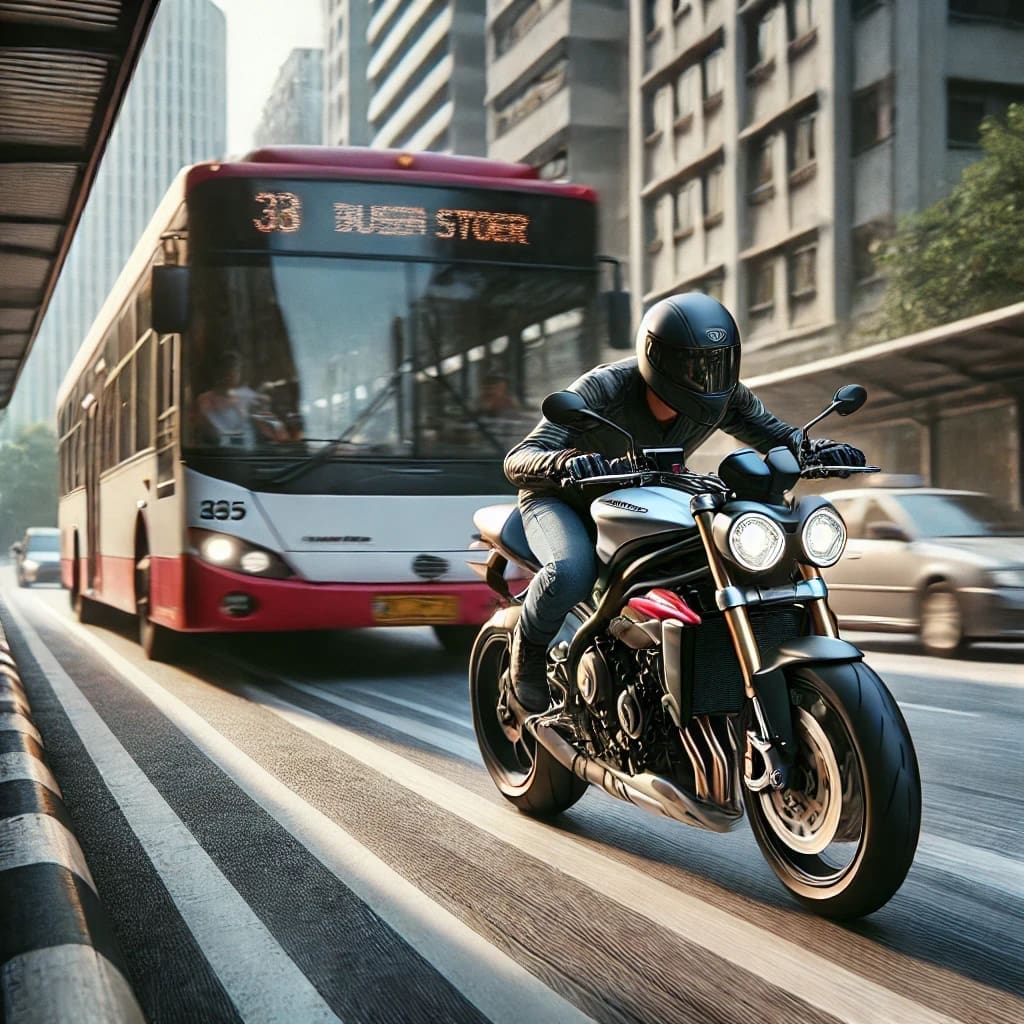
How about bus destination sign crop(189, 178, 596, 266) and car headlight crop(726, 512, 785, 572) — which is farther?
bus destination sign crop(189, 178, 596, 266)

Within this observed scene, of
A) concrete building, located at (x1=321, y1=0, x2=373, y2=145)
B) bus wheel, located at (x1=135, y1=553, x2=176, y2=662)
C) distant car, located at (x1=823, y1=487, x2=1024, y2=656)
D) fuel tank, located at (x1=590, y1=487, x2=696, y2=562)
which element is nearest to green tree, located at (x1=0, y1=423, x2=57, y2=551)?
concrete building, located at (x1=321, y1=0, x2=373, y2=145)

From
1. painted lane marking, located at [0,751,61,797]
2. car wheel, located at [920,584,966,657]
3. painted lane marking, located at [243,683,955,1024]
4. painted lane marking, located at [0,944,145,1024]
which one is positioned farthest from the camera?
car wheel, located at [920,584,966,657]

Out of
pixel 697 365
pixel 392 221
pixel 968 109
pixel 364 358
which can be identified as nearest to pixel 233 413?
pixel 364 358

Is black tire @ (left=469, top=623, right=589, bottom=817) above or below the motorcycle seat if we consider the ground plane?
below

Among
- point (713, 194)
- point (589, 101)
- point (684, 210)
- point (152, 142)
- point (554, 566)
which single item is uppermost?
point (152, 142)

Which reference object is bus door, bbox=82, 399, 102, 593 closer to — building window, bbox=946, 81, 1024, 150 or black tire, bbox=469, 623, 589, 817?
black tire, bbox=469, 623, 589, 817

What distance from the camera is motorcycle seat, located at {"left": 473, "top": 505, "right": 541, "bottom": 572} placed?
4.72 metres

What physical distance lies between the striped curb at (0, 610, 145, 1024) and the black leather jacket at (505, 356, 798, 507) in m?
1.69

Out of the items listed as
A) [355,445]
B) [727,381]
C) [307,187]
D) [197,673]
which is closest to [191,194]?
[307,187]

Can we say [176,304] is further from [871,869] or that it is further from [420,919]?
[871,869]

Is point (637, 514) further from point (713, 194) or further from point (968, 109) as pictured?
point (713, 194)

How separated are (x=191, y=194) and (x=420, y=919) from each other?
6434 millimetres

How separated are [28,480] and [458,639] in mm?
93562

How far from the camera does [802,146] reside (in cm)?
3225
